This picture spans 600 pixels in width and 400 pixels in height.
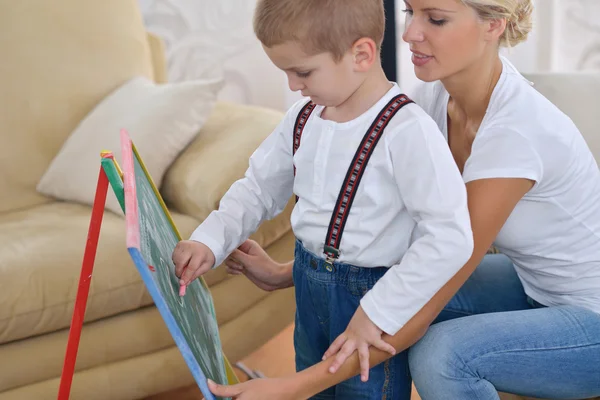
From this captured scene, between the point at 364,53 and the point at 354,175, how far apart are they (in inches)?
6.9

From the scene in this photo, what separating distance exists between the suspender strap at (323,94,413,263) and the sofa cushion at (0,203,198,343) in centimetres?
69

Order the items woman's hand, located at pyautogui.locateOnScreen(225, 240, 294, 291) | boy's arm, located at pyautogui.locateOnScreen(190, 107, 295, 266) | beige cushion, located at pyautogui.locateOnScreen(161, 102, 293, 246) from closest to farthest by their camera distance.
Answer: boy's arm, located at pyautogui.locateOnScreen(190, 107, 295, 266)
woman's hand, located at pyautogui.locateOnScreen(225, 240, 294, 291)
beige cushion, located at pyautogui.locateOnScreen(161, 102, 293, 246)

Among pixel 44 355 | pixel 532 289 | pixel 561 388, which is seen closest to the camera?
pixel 561 388

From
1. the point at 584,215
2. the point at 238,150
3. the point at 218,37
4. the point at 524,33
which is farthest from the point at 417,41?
the point at 218,37

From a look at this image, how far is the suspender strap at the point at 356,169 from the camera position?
1.06 m

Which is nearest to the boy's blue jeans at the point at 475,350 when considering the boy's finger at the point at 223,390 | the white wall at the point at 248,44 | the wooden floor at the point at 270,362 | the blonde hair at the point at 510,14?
the boy's finger at the point at 223,390

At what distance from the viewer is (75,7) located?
221 cm

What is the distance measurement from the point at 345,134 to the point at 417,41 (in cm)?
21

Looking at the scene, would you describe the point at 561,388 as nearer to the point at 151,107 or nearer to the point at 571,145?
the point at 571,145

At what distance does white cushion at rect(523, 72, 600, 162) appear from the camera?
1.53 m

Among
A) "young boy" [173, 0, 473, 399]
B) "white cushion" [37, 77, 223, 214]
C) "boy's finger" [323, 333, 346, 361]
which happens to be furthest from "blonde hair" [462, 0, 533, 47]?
"white cushion" [37, 77, 223, 214]

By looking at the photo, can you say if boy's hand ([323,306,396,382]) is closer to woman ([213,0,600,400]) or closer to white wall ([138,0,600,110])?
woman ([213,0,600,400])

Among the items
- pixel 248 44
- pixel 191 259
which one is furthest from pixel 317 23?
pixel 248 44

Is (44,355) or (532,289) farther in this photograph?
(44,355)
